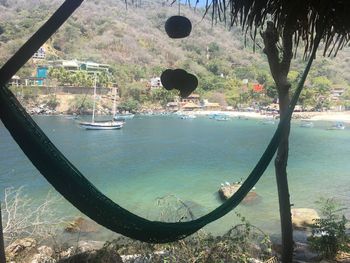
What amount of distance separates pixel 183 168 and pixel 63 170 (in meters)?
12.2

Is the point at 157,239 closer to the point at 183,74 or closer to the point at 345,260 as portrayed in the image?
the point at 183,74

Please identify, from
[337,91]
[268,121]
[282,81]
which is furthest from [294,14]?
[337,91]

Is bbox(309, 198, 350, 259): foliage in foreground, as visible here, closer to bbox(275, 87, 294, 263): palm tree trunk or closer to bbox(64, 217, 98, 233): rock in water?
bbox(275, 87, 294, 263): palm tree trunk

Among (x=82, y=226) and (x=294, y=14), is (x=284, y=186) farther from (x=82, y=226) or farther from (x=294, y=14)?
(x=82, y=226)

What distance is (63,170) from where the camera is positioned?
975 millimetres

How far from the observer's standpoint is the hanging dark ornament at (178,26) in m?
1.07

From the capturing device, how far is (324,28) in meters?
1.28

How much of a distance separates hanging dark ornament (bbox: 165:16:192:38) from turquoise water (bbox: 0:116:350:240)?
428 centimetres

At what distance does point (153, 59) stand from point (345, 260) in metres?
45.7

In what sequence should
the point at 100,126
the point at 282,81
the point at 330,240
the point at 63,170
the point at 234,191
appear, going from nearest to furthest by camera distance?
the point at 63,170 → the point at 282,81 → the point at 330,240 → the point at 234,191 → the point at 100,126

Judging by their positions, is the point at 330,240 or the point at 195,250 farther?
the point at 330,240

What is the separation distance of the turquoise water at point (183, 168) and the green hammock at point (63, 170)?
158 inches

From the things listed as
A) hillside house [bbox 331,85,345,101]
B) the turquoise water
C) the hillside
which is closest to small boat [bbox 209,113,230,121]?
the hillside

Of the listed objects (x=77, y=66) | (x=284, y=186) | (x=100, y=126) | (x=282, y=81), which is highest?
(x=77, y=66)
